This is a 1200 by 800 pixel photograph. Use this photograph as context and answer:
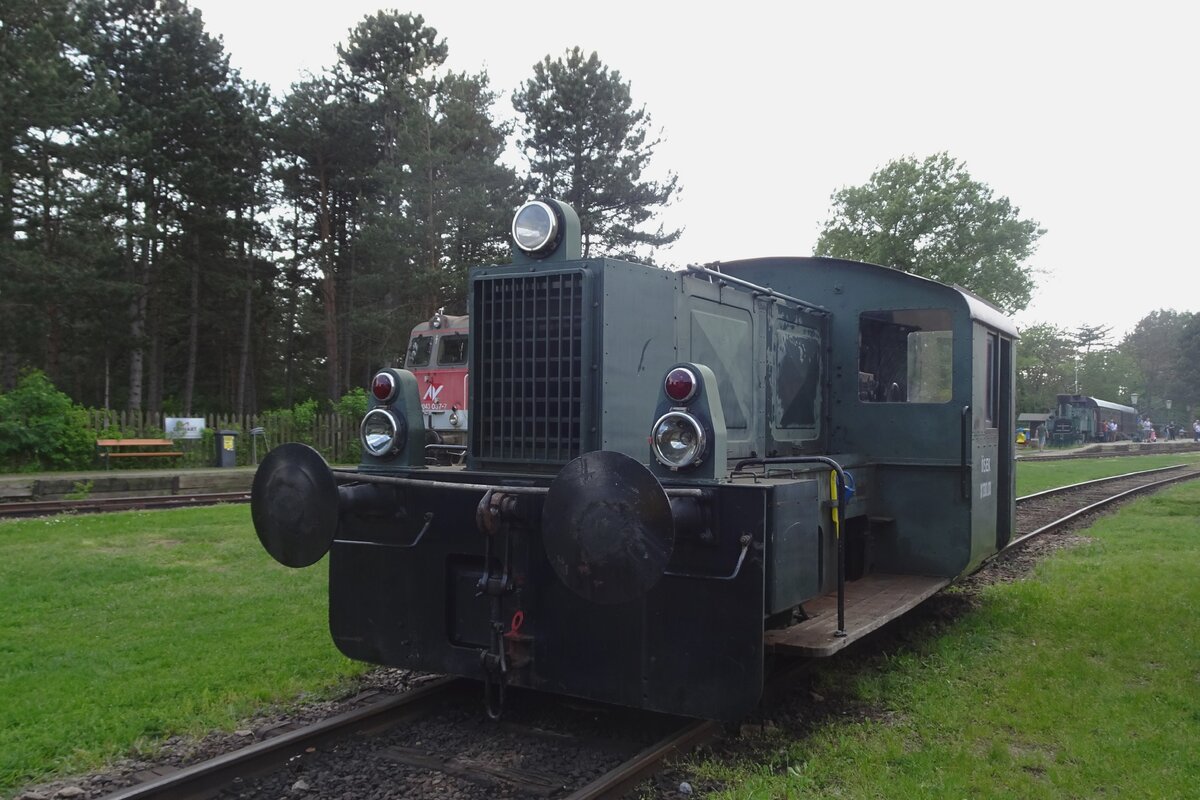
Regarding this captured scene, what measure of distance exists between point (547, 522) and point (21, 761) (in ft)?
8.47

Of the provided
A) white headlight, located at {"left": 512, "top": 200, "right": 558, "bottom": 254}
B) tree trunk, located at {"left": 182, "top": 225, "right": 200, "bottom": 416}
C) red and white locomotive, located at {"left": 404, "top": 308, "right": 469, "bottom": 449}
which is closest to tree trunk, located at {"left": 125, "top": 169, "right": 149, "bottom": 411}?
tree trunk, located at {"left": 182, "top": 225, "right": 200, "bottom": 416}

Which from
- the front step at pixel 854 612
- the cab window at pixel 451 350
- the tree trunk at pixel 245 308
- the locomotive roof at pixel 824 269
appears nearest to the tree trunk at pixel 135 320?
the tree trunk at pixel 245 308

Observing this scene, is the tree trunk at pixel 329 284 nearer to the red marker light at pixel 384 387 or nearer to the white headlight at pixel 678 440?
the red marker light at pixel 384 387

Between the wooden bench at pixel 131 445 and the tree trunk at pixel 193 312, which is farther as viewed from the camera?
the tree trunk at pixel 193 312

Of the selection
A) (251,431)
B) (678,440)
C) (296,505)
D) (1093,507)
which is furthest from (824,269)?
(251,431)

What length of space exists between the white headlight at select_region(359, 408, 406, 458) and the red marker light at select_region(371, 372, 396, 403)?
75 millimetres

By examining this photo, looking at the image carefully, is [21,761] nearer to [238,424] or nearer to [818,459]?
[818,459]

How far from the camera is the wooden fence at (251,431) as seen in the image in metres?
18.6

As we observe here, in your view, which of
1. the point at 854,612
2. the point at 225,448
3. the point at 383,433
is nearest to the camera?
the point at 383,433

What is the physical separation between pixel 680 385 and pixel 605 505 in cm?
79

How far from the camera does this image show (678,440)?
4.01m

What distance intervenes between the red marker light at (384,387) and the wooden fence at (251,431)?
14.7 meters

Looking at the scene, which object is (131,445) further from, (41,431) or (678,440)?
(678,440)

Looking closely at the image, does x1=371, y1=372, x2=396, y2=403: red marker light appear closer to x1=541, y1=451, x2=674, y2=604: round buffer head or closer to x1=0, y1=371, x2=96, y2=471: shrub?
x1=541, y1=451, x2=674, y2=604: round buffer head
